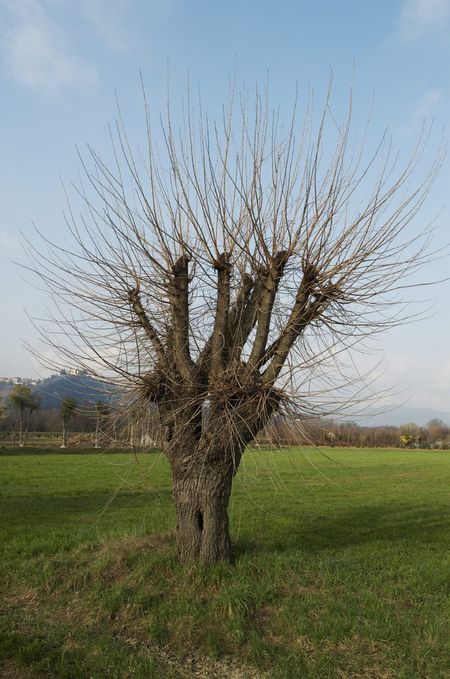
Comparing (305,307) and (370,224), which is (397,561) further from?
(370,224)

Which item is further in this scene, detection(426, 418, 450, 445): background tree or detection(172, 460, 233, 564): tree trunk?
detection(426, 418, 450, 445): background tree

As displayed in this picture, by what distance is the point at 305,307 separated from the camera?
7.29 metres

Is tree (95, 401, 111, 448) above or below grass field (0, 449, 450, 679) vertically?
above

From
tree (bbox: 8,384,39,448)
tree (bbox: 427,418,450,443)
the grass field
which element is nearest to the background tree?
tree (bbox: 427,418,450,443)

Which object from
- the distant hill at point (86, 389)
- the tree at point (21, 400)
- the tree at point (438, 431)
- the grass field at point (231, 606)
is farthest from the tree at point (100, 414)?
the tree at point (438, 431)

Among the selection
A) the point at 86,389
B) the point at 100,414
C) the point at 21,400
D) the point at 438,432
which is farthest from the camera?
the point at 438,432

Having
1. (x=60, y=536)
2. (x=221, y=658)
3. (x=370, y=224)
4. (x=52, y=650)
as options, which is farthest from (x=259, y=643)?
(x=60, y=536)

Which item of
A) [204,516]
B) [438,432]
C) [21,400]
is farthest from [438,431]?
[204,516]

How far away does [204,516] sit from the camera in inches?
288

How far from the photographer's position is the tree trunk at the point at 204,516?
23.8 feet

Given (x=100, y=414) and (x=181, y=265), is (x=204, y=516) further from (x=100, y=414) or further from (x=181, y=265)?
(x=181, y=265)

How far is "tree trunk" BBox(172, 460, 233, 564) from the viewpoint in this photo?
23.8 feet

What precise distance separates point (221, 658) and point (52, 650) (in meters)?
1.68

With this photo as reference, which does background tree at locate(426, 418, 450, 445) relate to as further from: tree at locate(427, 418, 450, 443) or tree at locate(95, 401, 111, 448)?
tree at locate(95, 401, 111, 448)
